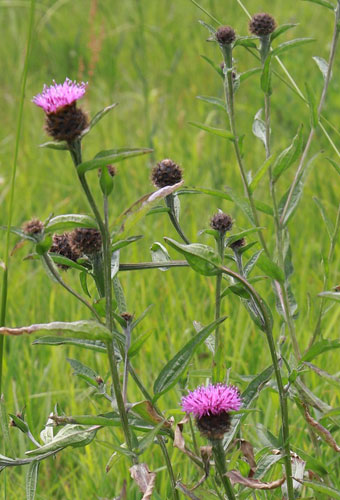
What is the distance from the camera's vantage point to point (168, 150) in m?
3.27

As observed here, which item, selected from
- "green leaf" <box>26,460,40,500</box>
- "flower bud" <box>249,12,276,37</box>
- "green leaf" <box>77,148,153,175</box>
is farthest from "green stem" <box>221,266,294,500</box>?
"flower bud" <box>249,12,276,37</box>

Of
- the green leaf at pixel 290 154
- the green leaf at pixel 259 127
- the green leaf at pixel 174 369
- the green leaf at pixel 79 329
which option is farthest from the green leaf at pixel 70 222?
the green leaf at pixel 259 127

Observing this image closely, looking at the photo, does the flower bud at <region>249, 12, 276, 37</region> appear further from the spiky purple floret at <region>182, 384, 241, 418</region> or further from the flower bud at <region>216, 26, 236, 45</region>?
the spiky purple floret at <region>182, 384, 241, 418</region>

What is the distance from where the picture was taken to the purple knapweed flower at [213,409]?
1.00 meters

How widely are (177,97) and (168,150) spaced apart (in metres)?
0.75

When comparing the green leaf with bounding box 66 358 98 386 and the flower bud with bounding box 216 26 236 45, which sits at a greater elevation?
the flower bud with bounding box 216 26 236 45

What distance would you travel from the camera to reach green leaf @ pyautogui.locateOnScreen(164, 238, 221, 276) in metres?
0.96

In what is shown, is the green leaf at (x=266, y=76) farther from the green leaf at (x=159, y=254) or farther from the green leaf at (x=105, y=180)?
the green leaf at (x=105, y=180)

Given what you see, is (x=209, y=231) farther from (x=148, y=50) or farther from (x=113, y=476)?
(x=148, y=50)

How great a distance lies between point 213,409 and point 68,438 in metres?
0.20

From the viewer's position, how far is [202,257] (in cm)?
→ 97

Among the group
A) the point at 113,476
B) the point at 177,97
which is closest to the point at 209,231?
the point at 113,476

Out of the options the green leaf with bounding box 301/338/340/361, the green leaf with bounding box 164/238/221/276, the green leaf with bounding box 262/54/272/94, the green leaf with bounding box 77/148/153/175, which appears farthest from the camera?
the green leaf with bounding box 262/54/272/94

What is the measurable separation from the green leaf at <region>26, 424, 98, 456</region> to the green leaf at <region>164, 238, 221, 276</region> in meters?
0.27
